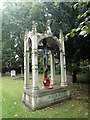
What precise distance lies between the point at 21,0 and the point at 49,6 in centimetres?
616

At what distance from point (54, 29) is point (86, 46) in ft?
7.73

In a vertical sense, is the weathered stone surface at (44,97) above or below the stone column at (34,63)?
below

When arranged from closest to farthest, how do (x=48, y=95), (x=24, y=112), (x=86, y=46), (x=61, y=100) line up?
(x=24, y=112)
(x=48, y=95)
(x=61, y=100)
(x=86, y=46)

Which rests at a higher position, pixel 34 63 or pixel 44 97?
pixel 34 63

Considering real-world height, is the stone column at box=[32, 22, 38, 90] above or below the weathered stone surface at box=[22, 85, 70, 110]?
above

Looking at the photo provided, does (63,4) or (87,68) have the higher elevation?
(63,4)

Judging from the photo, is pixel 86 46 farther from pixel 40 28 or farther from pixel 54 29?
pixel 40 28

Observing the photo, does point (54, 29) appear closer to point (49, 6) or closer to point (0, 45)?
point (49, 6)

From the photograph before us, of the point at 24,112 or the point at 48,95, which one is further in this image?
the point at 48,95

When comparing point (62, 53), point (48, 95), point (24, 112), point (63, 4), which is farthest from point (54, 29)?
point (24, 112)

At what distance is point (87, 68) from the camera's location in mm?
15227

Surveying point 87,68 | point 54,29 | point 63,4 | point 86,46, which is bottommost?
point 87,68

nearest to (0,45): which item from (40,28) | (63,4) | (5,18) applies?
(5,18)

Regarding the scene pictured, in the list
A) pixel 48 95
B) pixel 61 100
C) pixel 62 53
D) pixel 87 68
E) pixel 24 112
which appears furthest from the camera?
pixel 87 68
